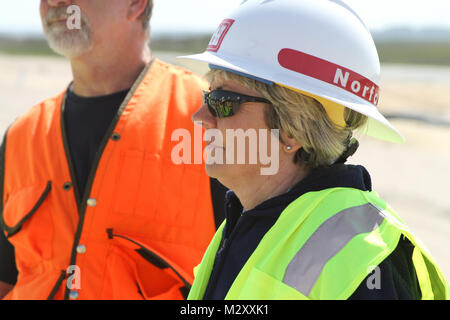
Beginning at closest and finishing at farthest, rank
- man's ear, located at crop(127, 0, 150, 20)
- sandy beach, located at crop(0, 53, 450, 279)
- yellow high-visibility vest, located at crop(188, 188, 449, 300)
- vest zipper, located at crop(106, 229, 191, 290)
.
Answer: yellow high-visibility vest, located at crop(188, 188, 449, 300), vest zipper, located at crop(106, 229, 191, 290), man's ear, located at crop(127, 0, 150, 20), sandy beach, located at crop(0, 53, 450, 279)

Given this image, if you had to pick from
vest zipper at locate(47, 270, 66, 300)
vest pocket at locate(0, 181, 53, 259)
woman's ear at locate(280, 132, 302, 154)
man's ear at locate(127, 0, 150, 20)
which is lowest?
vest zipper at locate(47, 270, 66, 300)

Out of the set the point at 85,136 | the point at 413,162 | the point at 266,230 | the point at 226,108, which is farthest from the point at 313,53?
the point at 413,162

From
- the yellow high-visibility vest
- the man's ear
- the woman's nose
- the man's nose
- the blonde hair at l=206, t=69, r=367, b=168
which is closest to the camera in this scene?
the yellow high-visibility vest

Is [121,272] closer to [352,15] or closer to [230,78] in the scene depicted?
[230,78]

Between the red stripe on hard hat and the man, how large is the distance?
3.49 ft

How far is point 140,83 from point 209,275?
1369 millimetres

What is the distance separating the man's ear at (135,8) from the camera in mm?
3207

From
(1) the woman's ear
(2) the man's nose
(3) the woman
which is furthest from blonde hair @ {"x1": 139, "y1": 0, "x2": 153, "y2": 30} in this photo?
(1) the woman's ear

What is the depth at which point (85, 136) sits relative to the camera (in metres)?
3.02

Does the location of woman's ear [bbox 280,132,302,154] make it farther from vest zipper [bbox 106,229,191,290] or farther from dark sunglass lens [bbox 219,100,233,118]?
vest zipper [bbox 106,229,191,290]

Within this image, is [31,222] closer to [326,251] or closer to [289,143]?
[289,143]

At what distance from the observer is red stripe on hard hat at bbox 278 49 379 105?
6.35ft

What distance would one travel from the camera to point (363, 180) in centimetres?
191

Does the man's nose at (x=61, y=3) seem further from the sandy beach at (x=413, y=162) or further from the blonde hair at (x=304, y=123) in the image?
the blonde hair at (x=304, y=123)
